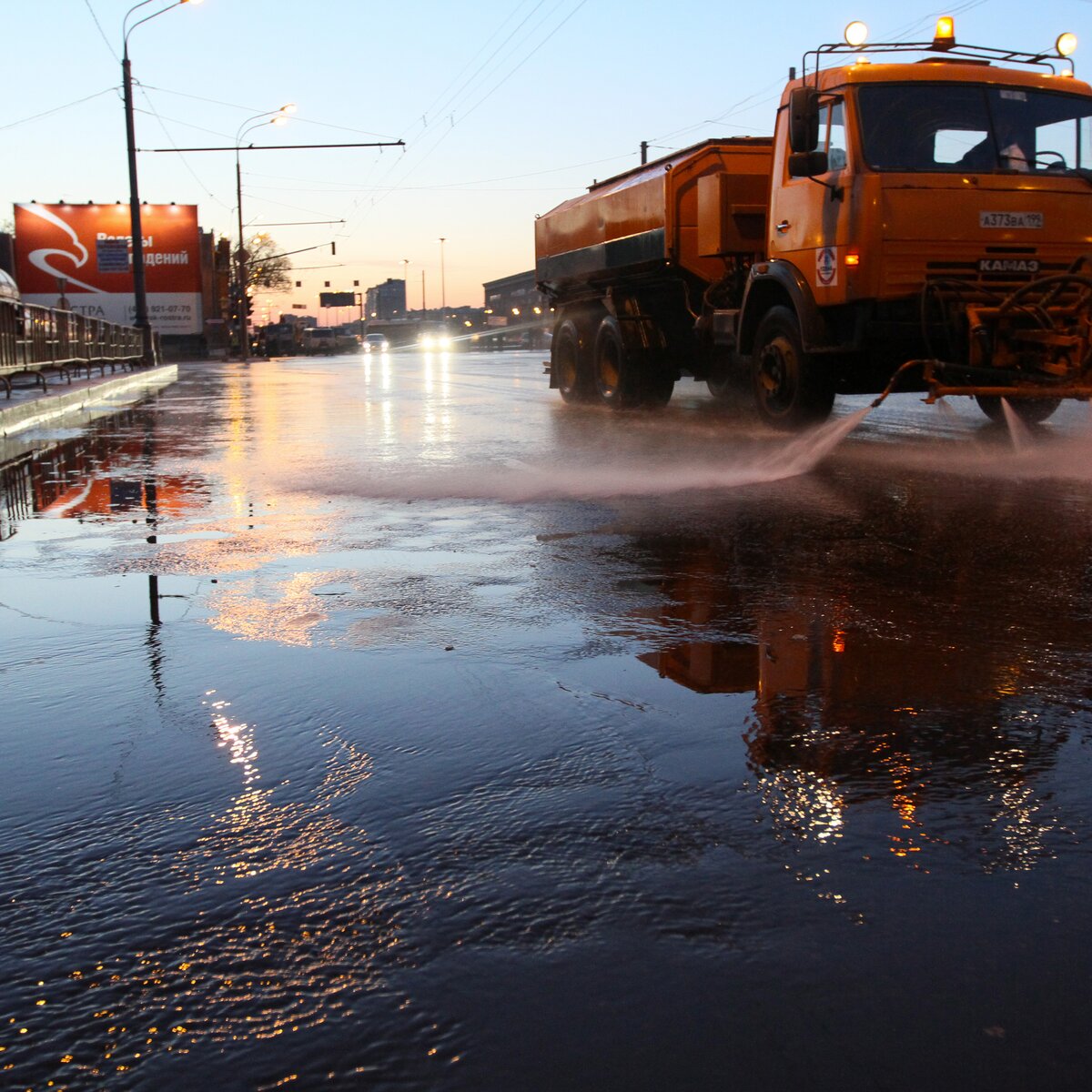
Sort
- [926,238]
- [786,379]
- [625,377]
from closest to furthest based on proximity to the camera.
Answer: [926,238]
[786,379]
[625,377]

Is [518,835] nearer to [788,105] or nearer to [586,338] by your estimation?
[788,105]

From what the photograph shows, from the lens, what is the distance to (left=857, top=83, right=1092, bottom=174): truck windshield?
11.2 metres

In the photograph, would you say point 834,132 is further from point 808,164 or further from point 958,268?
point 958,268

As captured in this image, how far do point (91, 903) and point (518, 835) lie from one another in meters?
0.89

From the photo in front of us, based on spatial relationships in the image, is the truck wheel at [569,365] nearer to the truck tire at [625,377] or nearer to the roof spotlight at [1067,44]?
the truck tire at [625,377]

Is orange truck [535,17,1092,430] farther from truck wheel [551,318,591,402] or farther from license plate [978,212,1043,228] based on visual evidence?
truck wheel [551,318,591,402]

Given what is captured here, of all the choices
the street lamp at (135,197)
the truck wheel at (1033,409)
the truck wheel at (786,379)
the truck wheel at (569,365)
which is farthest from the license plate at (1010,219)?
the street lamp at (135,197)

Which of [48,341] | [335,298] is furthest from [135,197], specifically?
[335,298]

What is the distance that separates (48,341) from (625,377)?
33.3 feet

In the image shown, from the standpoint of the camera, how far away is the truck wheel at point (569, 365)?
1909 cm

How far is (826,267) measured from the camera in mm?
11320

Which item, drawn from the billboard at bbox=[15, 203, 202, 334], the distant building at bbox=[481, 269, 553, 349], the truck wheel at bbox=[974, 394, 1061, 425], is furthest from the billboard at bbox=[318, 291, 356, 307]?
the truck wheel at bbox=[974, 394, 1061, 425]

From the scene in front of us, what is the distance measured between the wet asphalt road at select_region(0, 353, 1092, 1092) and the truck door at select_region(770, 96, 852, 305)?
4.29 meters

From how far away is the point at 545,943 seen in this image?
246 centimetres
